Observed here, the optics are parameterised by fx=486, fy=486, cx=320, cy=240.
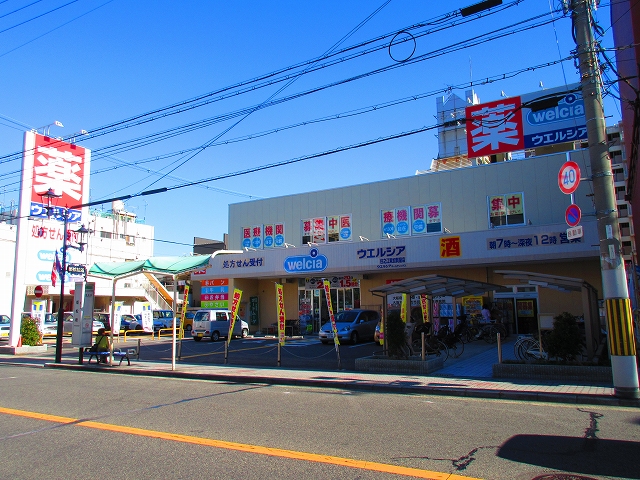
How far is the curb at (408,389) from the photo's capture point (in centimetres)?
945

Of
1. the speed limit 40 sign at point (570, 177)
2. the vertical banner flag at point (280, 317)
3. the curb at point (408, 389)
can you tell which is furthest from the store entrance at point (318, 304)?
the speed limit 40 sign at point (570, 177)

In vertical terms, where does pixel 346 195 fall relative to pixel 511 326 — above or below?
above

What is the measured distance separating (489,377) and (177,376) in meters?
8.75

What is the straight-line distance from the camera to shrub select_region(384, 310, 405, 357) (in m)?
14.2

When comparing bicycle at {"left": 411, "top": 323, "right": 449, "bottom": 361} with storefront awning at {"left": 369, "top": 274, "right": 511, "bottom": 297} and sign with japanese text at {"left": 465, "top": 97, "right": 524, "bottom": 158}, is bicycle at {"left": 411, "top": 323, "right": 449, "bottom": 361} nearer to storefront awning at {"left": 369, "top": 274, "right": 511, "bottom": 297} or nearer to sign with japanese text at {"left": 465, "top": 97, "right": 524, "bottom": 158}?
storefront awning at {"left": 369, "top": 274, "right": 511, "bottom": 297}

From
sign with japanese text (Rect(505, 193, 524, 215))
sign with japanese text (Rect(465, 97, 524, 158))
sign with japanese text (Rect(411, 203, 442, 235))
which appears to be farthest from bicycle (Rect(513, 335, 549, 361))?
Result: sign with japanese text (Rect(411, 203, 442, 235))

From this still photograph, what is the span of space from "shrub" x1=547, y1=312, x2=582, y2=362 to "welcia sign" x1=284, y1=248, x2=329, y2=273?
16879mm

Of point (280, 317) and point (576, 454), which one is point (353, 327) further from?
point (576, 454)

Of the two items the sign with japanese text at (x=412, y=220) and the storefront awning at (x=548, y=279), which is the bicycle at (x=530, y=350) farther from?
the sign with japanese text at (x=412, y=220)

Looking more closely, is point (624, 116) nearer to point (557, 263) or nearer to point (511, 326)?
point (557, 263)

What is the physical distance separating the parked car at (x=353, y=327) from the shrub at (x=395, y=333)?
914cm

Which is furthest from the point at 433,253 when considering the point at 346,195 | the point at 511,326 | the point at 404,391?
the point at 404,391

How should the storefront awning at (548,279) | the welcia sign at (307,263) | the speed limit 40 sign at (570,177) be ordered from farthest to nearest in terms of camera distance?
the welcia sign at (307,263) → the storefront awning at (548,279) → the speed limit 40 sign at (570,177)

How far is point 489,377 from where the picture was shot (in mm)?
12367
